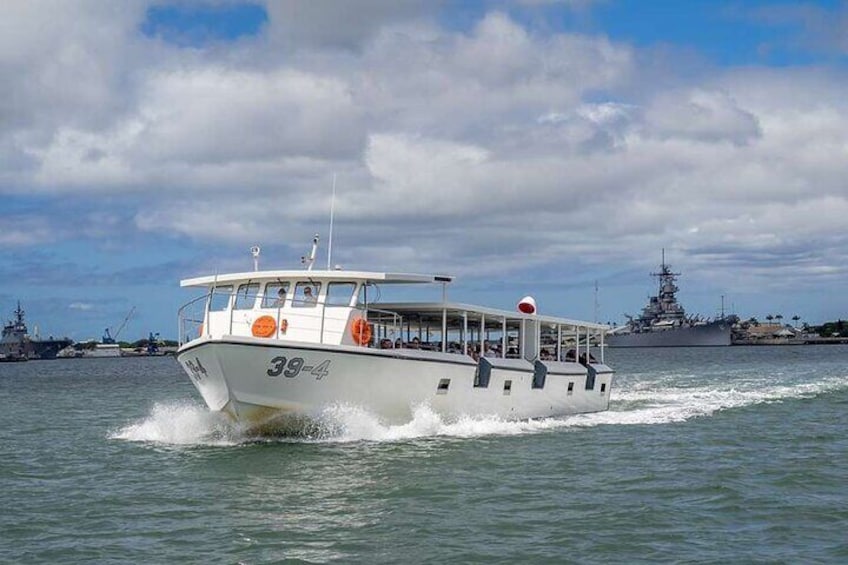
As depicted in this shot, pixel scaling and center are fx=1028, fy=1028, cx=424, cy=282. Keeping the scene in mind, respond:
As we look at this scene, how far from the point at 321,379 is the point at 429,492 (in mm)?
6078

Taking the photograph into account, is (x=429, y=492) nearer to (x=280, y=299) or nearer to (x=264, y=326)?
(x=264, y=326)

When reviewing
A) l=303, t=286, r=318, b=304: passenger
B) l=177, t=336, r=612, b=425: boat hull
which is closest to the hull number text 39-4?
l=177, t=336, r=612, b=425: boat hull

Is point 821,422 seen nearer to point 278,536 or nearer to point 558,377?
point 558,377

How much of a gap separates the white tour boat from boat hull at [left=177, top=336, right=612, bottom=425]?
3 centimetres

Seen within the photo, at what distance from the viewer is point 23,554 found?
50.9 feet

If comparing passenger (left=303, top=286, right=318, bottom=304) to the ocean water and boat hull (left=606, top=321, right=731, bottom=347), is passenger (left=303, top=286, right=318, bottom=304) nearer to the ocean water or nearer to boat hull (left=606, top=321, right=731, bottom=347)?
the ocean water

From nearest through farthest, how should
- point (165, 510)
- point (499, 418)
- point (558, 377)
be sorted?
1. point (165, 510)
2. point (499, 418)
3. point (558, 377)

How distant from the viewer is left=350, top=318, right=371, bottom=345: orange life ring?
2607cm

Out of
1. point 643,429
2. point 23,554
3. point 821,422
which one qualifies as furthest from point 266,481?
point 821,422

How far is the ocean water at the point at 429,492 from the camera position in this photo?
1559 centimetres

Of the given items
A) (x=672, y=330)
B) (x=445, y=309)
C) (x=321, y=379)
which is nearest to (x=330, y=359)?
(x=321, y=379)

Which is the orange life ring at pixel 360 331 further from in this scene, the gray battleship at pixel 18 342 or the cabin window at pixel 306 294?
the gray battleship at pixel 18 342

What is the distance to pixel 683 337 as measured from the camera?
196 m

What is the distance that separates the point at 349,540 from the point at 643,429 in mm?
17249
